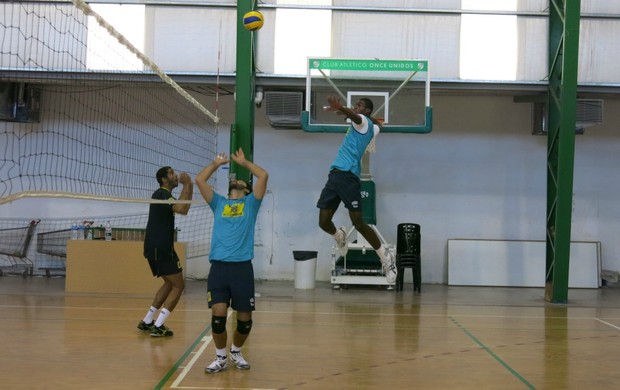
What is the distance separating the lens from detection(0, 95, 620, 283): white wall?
16375 millimetres

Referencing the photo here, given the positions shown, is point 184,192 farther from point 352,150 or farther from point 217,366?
point 217,366

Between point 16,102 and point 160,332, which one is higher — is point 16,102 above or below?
above

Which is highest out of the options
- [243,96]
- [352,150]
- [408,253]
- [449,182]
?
[243,96]

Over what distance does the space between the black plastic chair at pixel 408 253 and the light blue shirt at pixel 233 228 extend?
8.12m

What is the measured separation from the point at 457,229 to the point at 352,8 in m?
5.24

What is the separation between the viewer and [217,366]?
275 inches

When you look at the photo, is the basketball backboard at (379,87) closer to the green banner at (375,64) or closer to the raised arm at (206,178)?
the green banner at (375,64)

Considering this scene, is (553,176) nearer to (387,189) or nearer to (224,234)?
(387,189)

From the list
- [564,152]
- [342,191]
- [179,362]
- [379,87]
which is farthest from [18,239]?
[564,152]

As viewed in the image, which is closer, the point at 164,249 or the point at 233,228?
the point at 233,228

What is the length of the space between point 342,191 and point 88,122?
8870mm

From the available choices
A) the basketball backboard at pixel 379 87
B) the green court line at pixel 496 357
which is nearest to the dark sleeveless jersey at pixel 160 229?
the green court line at pixel 496 357

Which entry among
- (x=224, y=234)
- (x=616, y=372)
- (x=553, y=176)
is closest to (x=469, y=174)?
(x=553, y=176)

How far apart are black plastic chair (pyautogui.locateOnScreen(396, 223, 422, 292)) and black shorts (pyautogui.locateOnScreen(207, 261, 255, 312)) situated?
26.9 feet
